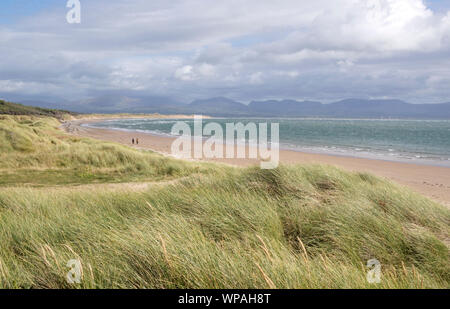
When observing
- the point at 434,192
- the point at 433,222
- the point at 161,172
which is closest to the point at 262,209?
the point at 433,222

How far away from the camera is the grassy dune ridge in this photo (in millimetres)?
3014

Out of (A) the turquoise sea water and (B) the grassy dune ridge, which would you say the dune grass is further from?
(A) the turquoise sea water

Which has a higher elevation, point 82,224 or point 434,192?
point 82,224

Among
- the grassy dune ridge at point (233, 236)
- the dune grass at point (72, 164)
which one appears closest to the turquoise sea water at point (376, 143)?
the dune grass at point (72, 164)

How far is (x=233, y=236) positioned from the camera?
164 inches

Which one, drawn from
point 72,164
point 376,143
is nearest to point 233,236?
point 72,164

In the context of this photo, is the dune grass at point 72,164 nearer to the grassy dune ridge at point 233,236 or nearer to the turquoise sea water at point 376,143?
the grassy dune ridge at point 233,236

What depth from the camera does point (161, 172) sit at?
49.6 feet

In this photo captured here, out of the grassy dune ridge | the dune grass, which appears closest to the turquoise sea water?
the dune grass

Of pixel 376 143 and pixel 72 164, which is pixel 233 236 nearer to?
pixel 72 164

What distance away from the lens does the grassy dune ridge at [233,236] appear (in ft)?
9.89

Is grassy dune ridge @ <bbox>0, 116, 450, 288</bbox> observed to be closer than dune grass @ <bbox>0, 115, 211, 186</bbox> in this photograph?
Yes

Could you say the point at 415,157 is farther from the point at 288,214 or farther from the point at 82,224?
the point at 82,224
